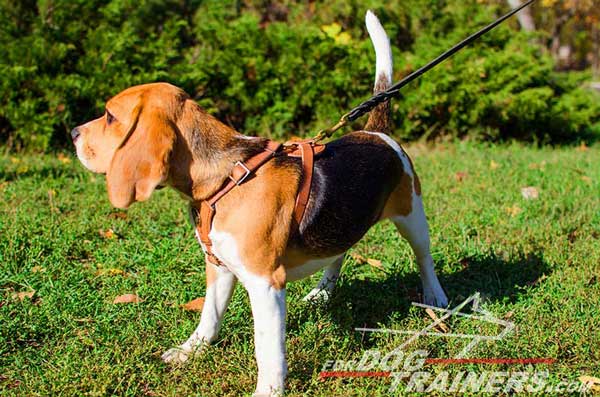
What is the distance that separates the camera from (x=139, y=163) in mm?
3191

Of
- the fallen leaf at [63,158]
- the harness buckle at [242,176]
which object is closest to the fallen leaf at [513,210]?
the harness buckle at [242,176]

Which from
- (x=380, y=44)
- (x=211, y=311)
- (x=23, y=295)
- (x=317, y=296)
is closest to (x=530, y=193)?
(x=380, y=44)

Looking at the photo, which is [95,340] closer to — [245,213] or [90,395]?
[90,395]

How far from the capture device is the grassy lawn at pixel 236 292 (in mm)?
3832

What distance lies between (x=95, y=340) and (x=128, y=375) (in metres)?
0.45

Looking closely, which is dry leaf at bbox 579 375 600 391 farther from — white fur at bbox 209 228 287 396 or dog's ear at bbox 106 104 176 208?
dog's ear at bbox 106 104 176 208

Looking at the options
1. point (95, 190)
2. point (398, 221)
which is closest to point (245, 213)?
point (398, 221)

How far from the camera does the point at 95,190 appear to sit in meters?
6.98

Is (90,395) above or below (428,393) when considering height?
above

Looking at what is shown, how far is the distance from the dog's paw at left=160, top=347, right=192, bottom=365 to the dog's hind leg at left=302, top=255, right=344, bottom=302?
102 centimetres

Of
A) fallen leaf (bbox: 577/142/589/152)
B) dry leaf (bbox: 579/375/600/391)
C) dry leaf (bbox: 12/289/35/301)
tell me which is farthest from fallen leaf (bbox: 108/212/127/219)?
fallen leaf (bbox: 577/142/589/152)

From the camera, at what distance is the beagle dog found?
10.6 ft

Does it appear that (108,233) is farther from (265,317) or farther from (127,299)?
(265,317)

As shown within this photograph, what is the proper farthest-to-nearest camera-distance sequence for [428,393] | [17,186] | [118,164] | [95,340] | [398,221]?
1. [17,186]
2. [398,221]
3. [95,340]
4. [428,393]
5. [118,164]
